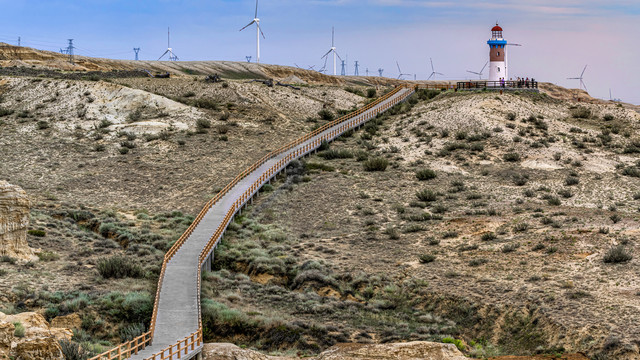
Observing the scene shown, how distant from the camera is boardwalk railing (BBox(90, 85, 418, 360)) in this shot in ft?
75.7

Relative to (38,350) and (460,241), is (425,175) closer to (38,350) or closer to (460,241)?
(460,241)

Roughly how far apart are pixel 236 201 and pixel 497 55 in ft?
139

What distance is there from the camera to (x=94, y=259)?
35.4m

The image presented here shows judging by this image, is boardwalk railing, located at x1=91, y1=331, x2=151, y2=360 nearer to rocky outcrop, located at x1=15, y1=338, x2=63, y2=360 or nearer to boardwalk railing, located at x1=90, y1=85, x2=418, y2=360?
boardwalk railing, located at x1=90, y1=85, x2=418, y2=360

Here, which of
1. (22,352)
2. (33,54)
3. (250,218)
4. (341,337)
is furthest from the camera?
(33,54)

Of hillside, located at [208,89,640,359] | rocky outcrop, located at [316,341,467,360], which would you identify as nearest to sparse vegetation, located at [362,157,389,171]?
hillside, located at [208,89,640,359]

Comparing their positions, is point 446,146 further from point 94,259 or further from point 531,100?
point 94,259

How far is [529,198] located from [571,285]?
54.4 ft

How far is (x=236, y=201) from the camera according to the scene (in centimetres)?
4331

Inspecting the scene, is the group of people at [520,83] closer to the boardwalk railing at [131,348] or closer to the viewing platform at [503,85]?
the viewing platform at [503,85]

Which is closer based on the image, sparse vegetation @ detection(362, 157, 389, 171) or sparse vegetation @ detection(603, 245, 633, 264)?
sparse vegetation @ detection(603, 245, 633, 264)

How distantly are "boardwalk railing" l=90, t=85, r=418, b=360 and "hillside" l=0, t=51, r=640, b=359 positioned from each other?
1.04 meters

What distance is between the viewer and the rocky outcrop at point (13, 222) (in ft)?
106

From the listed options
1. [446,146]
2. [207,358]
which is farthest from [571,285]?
[446,146]
